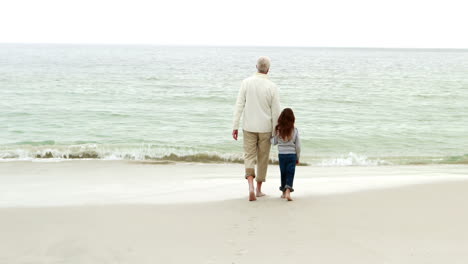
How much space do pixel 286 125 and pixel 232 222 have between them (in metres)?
1.46

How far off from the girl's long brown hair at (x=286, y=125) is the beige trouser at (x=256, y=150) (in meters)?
0.18

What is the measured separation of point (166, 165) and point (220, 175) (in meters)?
1.98

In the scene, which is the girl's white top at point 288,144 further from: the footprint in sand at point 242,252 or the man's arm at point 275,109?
the footprint in sand at point 242,252

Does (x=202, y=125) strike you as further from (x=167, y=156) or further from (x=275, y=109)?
(x=275, y=109)

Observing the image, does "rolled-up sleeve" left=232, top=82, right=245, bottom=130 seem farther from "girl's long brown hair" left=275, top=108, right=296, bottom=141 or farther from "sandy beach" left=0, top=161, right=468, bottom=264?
"sandy beach" left=0, top=161, right=468, bottom=264

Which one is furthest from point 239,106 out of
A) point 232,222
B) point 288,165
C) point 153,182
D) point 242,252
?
point 153,182

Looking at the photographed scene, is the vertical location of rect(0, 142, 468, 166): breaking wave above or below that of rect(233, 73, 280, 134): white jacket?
below

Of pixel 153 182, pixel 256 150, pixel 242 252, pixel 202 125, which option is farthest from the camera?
pixel 202 125

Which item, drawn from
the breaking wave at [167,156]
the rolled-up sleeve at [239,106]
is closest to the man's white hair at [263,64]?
the rolled-up sleeve at [239,106]

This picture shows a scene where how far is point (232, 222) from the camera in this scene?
6.02 m

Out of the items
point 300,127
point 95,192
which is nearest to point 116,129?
point 300,127

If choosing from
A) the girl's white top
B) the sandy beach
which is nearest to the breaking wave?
the sandy beach

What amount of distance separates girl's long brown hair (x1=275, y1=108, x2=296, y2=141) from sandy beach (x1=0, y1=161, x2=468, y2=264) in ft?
2.94

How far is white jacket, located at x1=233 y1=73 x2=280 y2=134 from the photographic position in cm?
678
